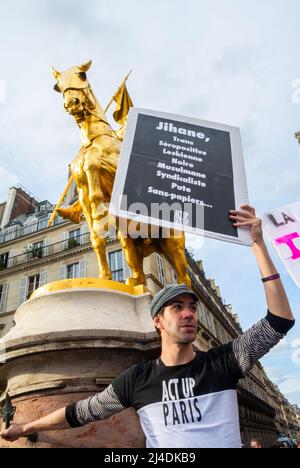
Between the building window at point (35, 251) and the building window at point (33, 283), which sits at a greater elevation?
the building window at point (35, 251)

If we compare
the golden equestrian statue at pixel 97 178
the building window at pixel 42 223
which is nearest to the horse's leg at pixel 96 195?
the golden equestrian statue at pixel 97 178

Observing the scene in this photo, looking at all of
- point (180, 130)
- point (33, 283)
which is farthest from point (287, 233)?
point (33, 283)

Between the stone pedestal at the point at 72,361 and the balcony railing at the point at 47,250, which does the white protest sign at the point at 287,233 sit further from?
the balcony railing at the point at 47,250

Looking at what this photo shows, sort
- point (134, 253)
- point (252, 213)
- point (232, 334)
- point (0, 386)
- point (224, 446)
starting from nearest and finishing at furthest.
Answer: point (224, 446), point (252, 213), point (0, 386), point (134, 253), point (232, 334)

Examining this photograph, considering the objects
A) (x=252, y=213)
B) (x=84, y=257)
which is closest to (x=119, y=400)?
(x=252, y=213)

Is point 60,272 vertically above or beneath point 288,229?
above

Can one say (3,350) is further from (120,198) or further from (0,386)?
(120,198)

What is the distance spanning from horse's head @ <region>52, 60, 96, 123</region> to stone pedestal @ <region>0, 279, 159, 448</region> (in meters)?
2.51

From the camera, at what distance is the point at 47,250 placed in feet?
91.4

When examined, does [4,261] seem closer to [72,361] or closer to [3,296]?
[3,296]

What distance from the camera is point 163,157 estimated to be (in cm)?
242

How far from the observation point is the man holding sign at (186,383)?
1466mm

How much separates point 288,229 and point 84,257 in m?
23.5

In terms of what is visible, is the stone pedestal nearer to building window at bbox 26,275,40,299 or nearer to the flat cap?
the flat cap
